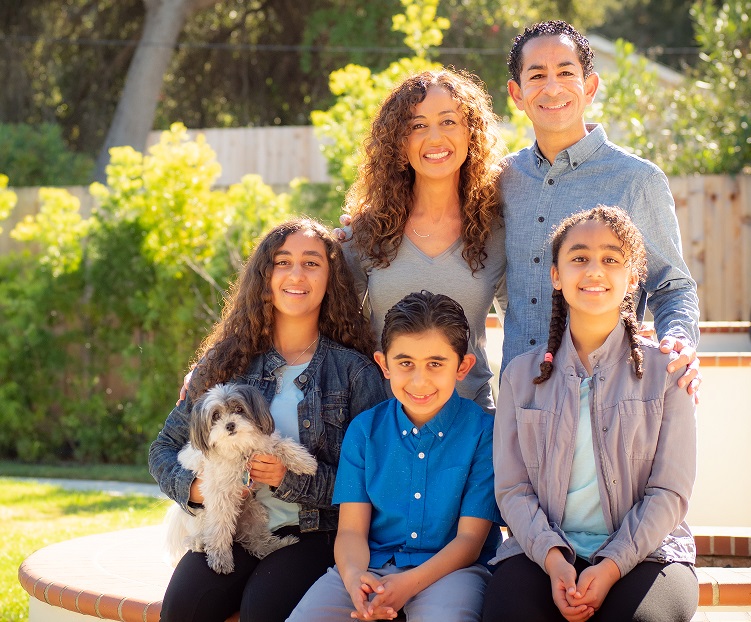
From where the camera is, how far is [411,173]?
4.02 m

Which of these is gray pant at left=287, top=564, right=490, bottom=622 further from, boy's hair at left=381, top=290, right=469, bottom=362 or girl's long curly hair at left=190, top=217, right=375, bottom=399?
girl's long curly hair at left=190, top=217, right=375, bottom=399

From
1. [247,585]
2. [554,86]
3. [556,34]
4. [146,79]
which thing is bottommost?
[247,585]

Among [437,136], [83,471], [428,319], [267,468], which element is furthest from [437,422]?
[83,471]

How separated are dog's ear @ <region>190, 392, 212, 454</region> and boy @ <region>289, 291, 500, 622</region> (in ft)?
1.49

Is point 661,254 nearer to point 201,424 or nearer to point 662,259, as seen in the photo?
point 662,259

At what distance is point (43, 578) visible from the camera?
13.0 feet

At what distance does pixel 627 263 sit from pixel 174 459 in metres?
1.69

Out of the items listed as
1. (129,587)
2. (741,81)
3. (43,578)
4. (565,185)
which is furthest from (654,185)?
(741,81)

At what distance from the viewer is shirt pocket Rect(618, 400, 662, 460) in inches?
119

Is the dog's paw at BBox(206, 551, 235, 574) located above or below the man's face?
below

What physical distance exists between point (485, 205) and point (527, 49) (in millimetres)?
575

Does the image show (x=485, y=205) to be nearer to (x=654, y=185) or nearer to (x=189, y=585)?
(x=654, y=185)

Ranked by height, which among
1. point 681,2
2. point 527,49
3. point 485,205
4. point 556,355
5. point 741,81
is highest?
point 681,2

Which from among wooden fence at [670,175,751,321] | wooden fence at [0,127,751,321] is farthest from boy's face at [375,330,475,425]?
wooden fence at [670,175,751,321]
